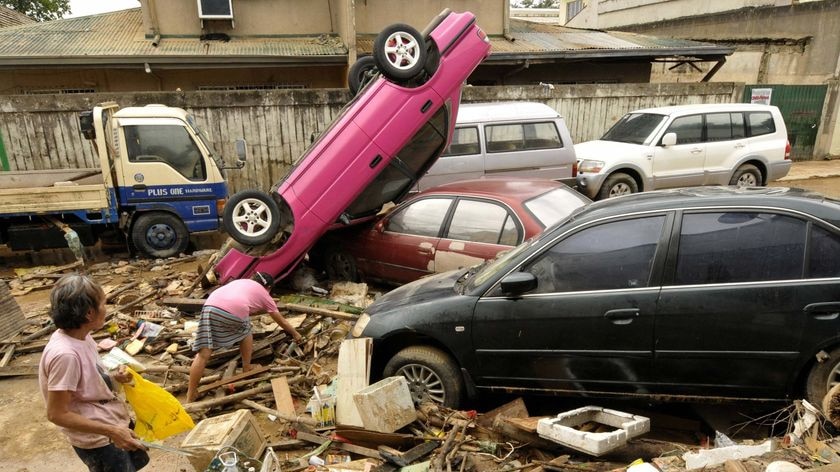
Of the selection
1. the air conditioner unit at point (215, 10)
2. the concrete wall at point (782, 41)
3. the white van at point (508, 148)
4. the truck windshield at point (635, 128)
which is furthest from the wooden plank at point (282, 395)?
the concrete wall at point (782, 41)

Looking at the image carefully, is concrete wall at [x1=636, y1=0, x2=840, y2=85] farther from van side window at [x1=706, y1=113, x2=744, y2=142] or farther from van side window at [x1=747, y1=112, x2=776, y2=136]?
van side window at [x1=706, y1=113, x2=744, y2=142]

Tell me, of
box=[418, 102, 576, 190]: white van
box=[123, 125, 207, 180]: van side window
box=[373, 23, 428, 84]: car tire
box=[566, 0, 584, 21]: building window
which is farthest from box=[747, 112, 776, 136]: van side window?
box=[566, 0, 584, 21]: building window

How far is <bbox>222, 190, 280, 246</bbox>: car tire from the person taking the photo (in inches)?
236

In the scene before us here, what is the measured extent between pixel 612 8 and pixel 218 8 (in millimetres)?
21812

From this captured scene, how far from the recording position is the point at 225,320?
14.1ft

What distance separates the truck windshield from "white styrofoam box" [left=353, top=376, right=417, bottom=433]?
7.85 metres

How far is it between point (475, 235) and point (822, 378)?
3184mm

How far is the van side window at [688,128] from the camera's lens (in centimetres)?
935

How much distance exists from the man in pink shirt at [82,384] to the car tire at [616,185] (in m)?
8.47

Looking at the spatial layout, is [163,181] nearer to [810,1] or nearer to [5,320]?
[5,320]

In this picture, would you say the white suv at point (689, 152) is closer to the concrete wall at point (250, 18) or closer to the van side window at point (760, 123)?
the van side window at point (760, 123)

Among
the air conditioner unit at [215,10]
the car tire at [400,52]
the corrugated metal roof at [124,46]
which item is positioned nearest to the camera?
the car tire at [400,52]

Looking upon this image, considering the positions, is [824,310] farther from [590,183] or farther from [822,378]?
[590,183]

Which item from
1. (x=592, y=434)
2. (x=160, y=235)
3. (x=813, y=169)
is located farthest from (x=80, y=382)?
(x=813, y=169)
